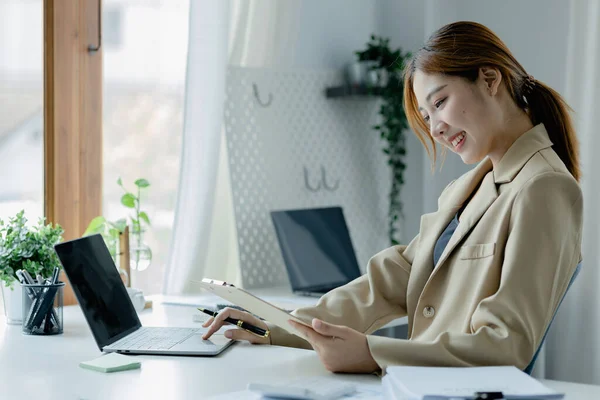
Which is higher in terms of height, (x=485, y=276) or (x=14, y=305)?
(x=485, y=276)

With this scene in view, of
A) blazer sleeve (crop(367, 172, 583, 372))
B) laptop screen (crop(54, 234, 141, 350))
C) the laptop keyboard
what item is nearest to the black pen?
the laptop keyboard

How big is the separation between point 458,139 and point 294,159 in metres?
1.36

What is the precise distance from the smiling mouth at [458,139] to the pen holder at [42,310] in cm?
97

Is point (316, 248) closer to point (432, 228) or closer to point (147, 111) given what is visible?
point (147, 111)

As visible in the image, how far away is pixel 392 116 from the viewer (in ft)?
9.98

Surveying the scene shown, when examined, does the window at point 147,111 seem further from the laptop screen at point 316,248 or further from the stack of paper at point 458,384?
the stack of paper at point 458,384

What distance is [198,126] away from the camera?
2.47 metres

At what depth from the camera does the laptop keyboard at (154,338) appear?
1509 mm

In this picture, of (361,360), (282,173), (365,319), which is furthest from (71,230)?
(361,360)

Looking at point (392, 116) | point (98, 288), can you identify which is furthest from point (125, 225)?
point (392, 116)

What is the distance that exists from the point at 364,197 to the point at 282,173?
0.46 m

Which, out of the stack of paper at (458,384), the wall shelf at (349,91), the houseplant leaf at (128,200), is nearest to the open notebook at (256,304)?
the stack of paper at (458,384)

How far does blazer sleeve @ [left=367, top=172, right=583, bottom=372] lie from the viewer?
121 centimetres

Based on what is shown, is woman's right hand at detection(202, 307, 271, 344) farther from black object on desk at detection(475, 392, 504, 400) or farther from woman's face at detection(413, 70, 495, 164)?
black object on desk at detection(475, 392, 504, 400)
